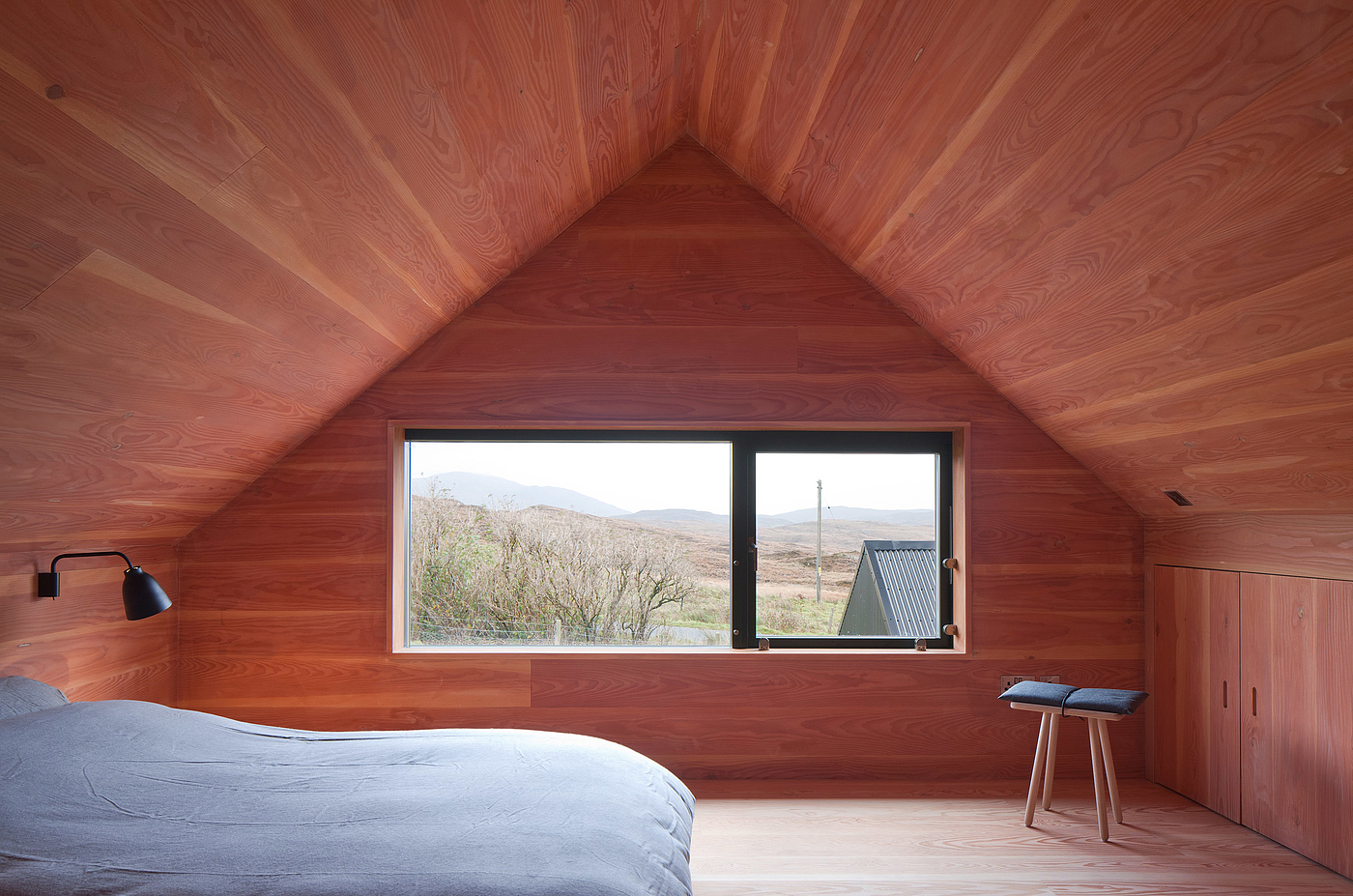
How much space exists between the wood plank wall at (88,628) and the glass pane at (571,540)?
2.96 ft

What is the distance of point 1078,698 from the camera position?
2.54 m

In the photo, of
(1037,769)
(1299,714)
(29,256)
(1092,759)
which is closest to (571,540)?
(1037,769)

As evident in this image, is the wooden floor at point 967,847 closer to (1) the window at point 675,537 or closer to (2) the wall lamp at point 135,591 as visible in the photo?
(1) the window at point 675,537

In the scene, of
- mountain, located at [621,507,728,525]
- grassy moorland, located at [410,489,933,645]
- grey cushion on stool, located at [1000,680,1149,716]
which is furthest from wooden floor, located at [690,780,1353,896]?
mountain, located at [621,507,728,525]

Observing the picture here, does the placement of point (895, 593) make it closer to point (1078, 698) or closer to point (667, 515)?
point (1078, 698)

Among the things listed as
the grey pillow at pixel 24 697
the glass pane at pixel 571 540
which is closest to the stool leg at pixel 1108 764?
the glass pane at pixel 571 540

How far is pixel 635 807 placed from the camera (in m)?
1.73

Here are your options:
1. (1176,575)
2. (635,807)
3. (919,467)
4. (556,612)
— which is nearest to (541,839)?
(635,807)

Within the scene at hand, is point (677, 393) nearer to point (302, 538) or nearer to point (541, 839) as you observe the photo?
point (302, 538)

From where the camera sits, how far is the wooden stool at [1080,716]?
2500mm

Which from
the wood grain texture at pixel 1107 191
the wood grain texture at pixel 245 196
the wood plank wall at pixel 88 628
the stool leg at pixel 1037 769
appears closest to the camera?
the wood grain texture at pixel 245 196

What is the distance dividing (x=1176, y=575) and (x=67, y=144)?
341cm

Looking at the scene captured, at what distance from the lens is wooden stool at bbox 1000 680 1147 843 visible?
2500 millimetres

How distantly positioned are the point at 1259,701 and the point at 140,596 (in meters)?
3.53
